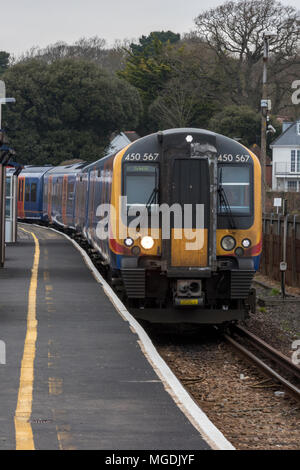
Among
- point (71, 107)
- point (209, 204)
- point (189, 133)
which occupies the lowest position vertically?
point (209, 204)

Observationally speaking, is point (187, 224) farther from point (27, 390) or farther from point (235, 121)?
point (235, 121)

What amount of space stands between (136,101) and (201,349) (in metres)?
55.3

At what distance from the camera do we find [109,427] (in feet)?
26.8

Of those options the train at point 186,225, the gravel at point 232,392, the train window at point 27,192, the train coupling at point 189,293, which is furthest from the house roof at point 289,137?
the train coupling at point 189,293

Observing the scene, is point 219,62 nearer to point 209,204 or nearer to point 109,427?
point 209,204

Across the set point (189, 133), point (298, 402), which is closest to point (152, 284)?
point (189, 133)

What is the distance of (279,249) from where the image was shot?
3219 centimetres

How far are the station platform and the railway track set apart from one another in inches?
81.0

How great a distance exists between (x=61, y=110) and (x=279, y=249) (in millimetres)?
37477

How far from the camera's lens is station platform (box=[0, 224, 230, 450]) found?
7777mm

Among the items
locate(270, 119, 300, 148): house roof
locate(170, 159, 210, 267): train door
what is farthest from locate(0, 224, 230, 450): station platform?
locate(270, 119, 300, 148): house roof

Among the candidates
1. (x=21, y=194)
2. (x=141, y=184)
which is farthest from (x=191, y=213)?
(x=21, y=194)

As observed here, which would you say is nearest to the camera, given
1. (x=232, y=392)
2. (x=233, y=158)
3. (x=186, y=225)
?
(x=232, y=392)

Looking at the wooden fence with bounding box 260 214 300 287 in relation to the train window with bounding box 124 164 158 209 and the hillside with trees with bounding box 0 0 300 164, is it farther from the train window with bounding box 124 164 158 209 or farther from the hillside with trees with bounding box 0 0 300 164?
the hillside with trees with bounding box 0 0 300 164
